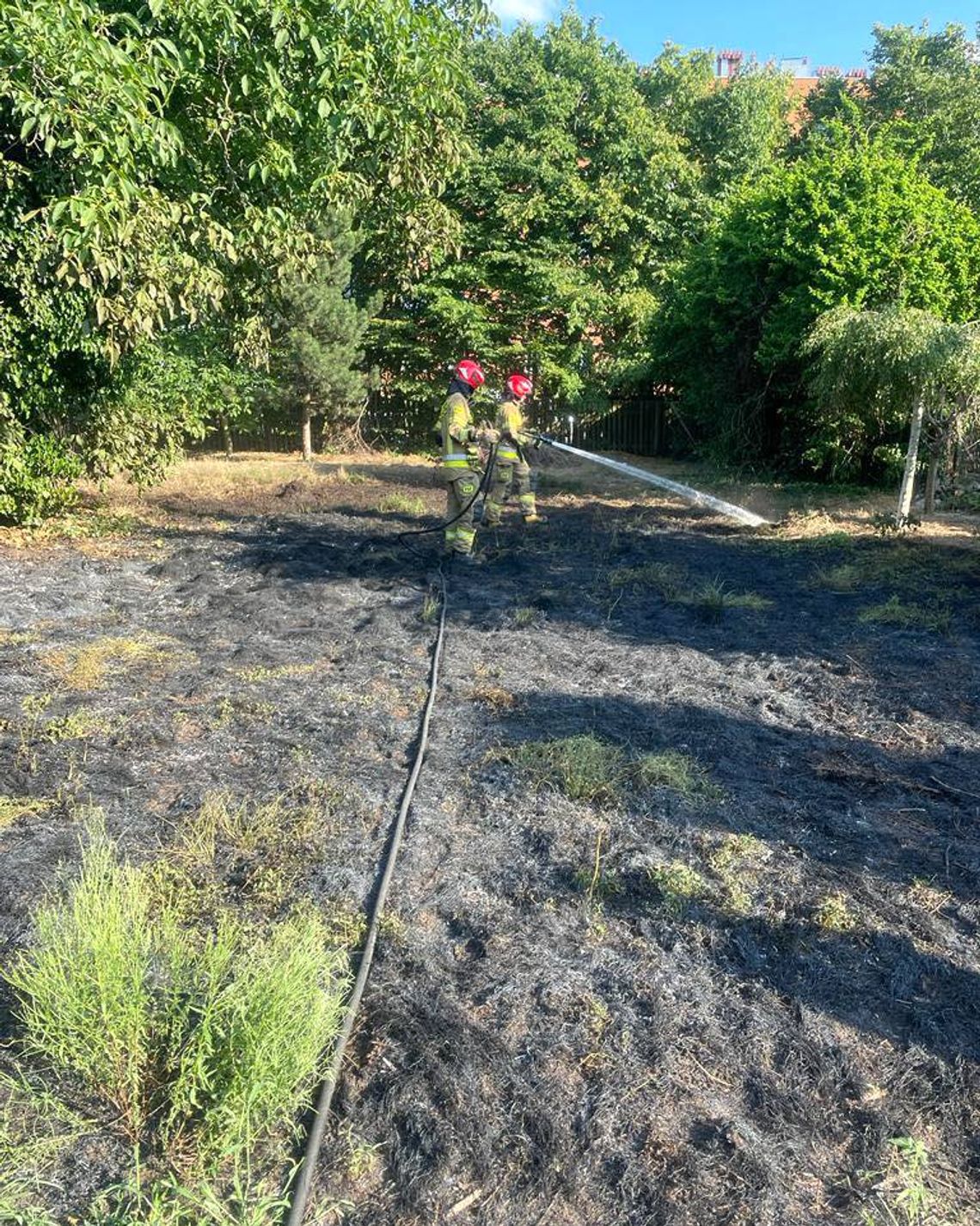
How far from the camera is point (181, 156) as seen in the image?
820cm

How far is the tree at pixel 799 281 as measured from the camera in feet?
44.6

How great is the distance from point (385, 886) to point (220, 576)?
596 centimetres

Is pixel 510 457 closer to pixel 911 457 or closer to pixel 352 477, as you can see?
pixel 911 457

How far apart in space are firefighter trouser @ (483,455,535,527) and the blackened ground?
2.80 metres

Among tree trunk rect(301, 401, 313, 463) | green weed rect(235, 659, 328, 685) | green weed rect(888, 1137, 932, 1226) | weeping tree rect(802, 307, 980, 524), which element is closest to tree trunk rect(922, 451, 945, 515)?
weeping tree rect(802, 307, 980, 524)

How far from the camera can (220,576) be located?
340 inches

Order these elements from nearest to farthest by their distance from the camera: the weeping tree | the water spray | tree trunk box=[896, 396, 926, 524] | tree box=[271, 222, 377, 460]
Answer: the weeping tree < tree trunk box=[896, 396, 926, 524] < the water spray < tree box=[271, 222, 377, 460]

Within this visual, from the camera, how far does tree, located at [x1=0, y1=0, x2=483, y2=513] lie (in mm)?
5988

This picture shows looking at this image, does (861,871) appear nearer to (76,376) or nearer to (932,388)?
(932,388)

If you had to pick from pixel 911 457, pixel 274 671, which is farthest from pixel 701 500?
pixel 274 671

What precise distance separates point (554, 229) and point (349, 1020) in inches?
913

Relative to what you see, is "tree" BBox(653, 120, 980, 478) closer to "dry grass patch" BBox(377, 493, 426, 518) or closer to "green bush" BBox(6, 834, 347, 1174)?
"dry grass patch" BBox(377, 493, 426, 518)

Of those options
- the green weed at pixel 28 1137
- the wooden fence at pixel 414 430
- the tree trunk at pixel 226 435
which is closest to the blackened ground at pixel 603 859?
the green weed at pixel 28 1137

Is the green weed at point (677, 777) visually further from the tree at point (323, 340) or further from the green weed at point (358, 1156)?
the tree at point (323, 340)
